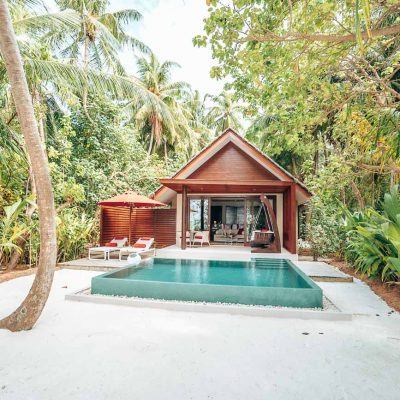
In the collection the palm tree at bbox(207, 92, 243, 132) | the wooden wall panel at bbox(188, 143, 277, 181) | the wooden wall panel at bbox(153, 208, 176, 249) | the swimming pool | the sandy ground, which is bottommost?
the sandy ground

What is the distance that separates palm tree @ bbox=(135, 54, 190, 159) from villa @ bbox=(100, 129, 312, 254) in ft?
33.8

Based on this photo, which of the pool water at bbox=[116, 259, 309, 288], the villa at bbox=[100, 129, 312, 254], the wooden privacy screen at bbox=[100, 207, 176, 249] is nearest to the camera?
the pool water at bbox=[116, 259, 309, 288]

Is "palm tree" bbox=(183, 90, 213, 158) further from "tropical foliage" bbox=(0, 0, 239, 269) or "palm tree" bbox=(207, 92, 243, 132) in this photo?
"tropical foliage" bbox=(0, 0, 239, 269)

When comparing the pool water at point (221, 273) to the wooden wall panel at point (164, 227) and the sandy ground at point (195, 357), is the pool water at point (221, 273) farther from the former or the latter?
the wooden wall panel at point (164, 227)

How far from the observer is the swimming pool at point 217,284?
611 centimetres

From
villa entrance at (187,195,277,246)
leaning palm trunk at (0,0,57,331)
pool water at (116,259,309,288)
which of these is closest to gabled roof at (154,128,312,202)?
villa entrance at (187,195,277,246)

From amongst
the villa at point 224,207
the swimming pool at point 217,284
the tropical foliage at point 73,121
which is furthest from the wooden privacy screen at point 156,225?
the swimming pool at point 217,284

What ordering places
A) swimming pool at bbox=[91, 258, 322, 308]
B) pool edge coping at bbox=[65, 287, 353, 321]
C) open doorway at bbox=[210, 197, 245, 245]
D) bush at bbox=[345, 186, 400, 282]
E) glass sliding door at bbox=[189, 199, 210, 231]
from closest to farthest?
pool edge coping at bbox=[65, 287, 353, 321], swimming pool at bbox=[91, 258, 322, 308], bush at bbox=[345, 186, 400, 282], glass sliding door at bbox=[189, 199, 210, 231], open doorway at bbox=[210, 197, 245, 245]

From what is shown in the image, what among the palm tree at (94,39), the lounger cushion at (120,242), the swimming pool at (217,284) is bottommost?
the swimming pool at (217,284)

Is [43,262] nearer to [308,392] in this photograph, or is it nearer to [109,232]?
[308,392]

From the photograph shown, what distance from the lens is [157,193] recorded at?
47.2 feet

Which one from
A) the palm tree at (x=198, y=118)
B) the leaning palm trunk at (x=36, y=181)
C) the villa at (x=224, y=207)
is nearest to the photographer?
the leaning palm trunk at (x=36, y=181)

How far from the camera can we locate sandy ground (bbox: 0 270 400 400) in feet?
10.6

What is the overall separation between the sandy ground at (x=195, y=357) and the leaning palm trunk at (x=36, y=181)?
316 millimetres
